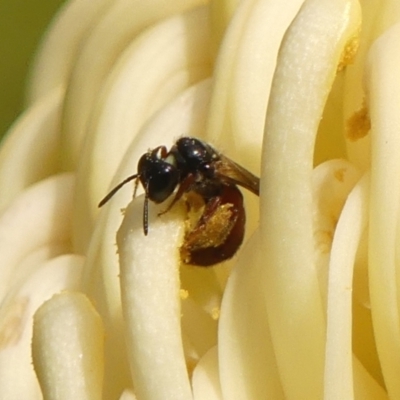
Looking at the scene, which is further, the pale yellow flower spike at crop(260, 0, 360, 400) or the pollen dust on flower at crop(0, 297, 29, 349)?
the pollen dust on flower at crop(0, 297, 29, 349)

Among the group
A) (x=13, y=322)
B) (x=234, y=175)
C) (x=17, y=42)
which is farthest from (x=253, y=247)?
(x=17, y=42)

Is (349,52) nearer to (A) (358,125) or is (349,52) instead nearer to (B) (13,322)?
(A) (358,125)

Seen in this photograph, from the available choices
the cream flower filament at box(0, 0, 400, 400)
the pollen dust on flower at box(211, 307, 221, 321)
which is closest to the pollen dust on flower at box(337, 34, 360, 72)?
the cream flower filament at box(0, 0, 400, 400)

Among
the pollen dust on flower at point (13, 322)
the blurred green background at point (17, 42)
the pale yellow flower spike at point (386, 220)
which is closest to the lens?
the pale yellow flower spike at point (386, 220)

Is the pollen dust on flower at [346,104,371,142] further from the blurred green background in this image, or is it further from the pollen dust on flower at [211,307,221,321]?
the blurred green background

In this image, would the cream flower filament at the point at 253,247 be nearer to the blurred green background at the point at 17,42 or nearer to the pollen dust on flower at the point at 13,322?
the pollen dust on flower at the point at 13,322

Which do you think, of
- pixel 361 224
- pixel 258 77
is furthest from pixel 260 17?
pixel 361 224

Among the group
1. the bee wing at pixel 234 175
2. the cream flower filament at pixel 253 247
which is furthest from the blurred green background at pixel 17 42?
the bee wing at pixel 234 175
